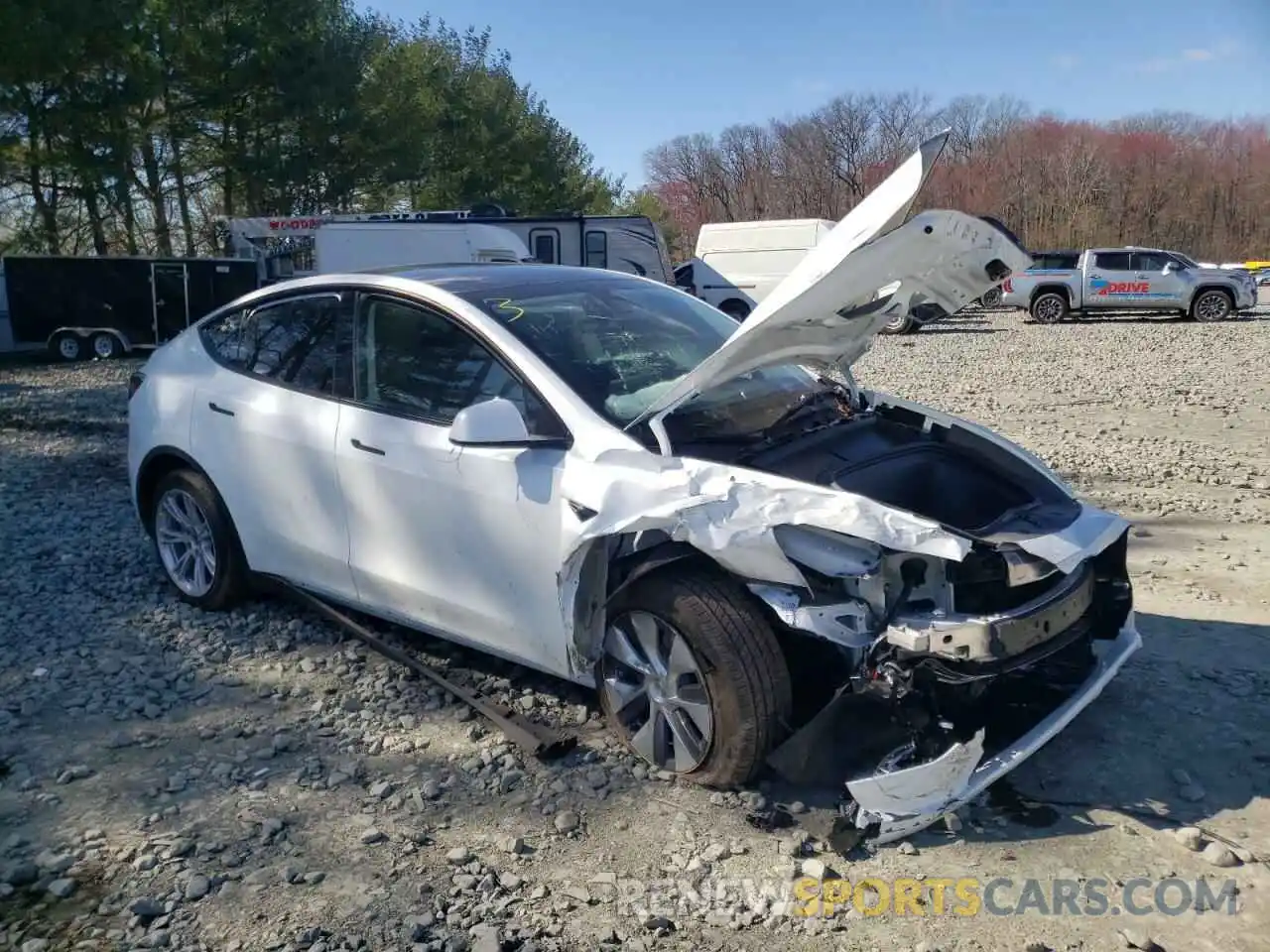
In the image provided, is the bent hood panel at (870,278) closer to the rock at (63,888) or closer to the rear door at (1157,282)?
the rock at (63,888)

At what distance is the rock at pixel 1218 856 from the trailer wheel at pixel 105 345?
64.3 ft

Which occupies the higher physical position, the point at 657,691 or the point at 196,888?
the point at 657,691

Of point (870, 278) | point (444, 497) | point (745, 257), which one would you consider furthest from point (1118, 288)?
point (444, 497)

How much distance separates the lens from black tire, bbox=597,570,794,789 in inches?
131

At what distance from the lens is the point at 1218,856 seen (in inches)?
124

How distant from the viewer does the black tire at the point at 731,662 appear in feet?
11.0

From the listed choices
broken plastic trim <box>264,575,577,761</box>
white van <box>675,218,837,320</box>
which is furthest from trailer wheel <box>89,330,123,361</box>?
broken plastic trim <box>264,575,577,761</box>

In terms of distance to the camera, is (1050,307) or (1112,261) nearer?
(1112,261)

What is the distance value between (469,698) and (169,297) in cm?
1736

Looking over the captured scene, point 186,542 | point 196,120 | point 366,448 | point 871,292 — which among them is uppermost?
point 196,120

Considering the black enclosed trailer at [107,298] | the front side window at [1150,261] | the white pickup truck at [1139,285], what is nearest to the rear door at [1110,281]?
the white pickup truck at [1139,285]

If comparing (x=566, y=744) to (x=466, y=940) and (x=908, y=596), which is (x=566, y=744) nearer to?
(x=466, y=940)

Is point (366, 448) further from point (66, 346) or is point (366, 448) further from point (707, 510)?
point (66, 346)

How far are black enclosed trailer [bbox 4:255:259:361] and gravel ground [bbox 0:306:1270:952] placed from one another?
48.2 ft
